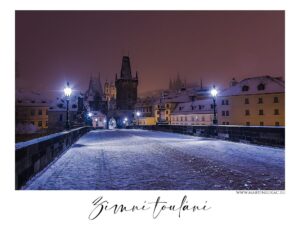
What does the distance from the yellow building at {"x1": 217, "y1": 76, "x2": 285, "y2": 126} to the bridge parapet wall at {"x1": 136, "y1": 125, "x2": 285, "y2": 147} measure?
2764 cm

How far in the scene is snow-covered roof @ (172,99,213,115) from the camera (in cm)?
6000

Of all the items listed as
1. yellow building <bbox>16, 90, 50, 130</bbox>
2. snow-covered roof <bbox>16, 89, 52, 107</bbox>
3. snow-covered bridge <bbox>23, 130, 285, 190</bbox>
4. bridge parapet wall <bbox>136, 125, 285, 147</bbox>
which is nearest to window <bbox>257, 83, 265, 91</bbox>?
bridge parapet wall <bbox>136, 125, 285, 147</bbox>

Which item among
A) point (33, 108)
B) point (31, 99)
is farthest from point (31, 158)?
point (31, 99)

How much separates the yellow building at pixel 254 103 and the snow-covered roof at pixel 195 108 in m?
5.94

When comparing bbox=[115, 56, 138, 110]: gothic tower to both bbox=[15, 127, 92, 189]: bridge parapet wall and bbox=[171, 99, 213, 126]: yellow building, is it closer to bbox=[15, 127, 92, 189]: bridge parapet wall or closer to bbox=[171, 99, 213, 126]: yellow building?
bbox=[171, 99, 213, 126]: yellow building

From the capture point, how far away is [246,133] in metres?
15.2

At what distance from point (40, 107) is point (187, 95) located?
4186 cm

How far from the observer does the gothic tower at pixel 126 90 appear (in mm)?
90812

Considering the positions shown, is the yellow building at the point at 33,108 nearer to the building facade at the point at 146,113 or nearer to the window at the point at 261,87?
the building facade at the point at 146,113

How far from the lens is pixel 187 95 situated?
257 ft

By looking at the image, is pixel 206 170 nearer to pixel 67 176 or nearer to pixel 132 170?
pixel 132 170

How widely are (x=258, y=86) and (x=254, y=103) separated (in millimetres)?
3291

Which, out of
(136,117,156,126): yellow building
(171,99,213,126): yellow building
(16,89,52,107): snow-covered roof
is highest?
(16,89,52,107): snow-covered roof
